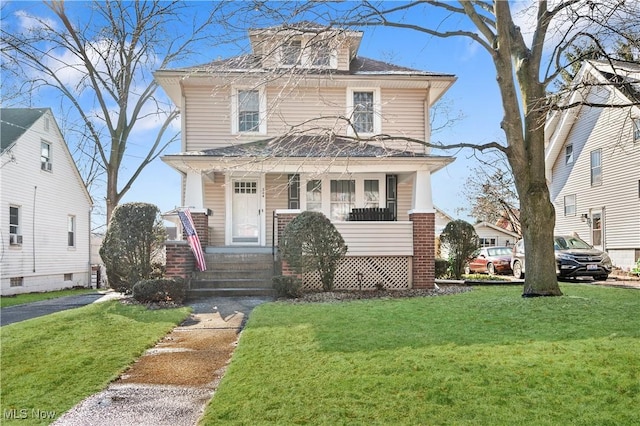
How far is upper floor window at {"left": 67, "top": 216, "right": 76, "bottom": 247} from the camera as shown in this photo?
72.1 feet

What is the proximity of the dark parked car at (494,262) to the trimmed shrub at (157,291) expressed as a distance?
52.7 ft

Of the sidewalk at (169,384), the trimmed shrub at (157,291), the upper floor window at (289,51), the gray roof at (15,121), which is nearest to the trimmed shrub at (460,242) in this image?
the upper floor window at (289,51)

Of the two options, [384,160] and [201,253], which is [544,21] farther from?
[201,253]

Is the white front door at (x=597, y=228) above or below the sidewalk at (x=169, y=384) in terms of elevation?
above

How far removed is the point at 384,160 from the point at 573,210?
1588 centimetres

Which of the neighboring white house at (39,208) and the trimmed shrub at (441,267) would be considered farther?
the neighboring white house at (39,208)

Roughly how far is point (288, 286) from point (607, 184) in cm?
1789

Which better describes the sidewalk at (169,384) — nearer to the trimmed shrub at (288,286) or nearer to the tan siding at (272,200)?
the trimmed shrub at (288,286)

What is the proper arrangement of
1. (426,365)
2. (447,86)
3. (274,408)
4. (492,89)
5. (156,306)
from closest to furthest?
(274,408) < (426,365) < (156,306) < (492,89) < (447,86)

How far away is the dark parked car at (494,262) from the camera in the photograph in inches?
920

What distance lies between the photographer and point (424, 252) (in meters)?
12.8

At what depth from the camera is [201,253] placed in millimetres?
11641

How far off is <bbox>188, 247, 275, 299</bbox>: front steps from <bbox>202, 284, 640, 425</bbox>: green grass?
178 inches

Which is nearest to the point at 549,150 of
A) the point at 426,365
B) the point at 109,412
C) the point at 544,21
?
the point at 544,21
